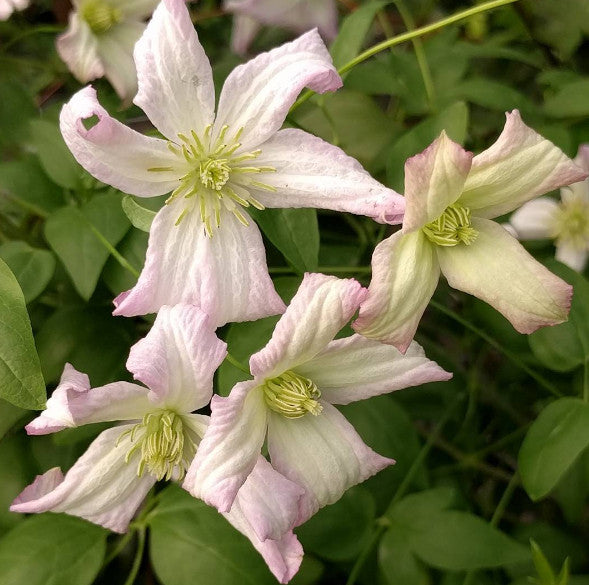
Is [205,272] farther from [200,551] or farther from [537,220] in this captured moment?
[537,220]

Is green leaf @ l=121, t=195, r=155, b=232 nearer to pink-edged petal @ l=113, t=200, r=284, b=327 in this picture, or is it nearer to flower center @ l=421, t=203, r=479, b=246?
pink-edged petal @ l=113, t=200, r=284, b=327

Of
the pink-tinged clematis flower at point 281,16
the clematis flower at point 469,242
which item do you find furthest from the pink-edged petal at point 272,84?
the pink-tinged clematis flower at point 281,16

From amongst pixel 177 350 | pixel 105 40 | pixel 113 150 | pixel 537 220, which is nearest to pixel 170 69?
pixel 113 150

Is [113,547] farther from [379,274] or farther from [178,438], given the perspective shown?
[379,274]

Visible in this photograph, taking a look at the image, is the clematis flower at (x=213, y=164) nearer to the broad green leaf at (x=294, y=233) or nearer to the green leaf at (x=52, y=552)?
the broad green leaf at (x=294, y=233)

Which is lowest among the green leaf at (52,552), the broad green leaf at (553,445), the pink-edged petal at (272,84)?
the broad green leaf at (553,445)

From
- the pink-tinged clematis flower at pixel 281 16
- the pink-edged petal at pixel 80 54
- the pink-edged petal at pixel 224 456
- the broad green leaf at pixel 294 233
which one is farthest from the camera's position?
the pink-tinged clematis flower at pixel 281 16

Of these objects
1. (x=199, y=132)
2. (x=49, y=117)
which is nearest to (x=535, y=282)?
(x=199, y=132)
